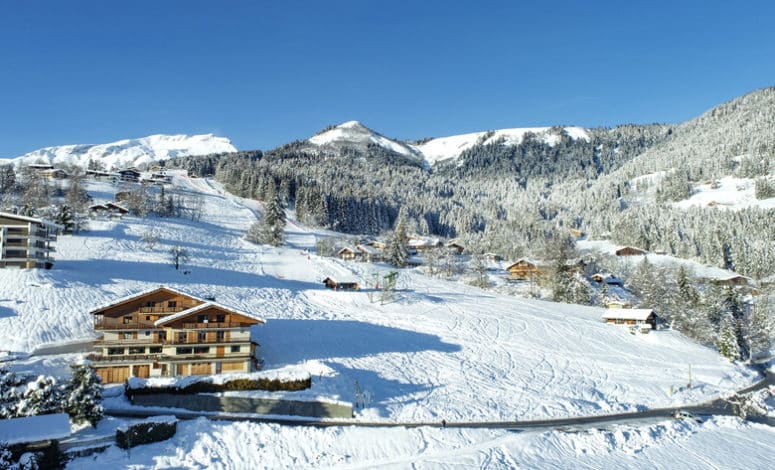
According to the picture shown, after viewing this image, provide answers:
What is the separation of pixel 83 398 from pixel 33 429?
13.9ft

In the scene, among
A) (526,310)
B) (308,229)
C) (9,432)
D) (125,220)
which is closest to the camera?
(9,432)

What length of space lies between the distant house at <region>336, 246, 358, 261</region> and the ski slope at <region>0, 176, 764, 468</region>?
17785mm

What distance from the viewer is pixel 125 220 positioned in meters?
92.8

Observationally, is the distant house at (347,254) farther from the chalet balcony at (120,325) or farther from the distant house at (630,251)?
the distant house at (630,251)

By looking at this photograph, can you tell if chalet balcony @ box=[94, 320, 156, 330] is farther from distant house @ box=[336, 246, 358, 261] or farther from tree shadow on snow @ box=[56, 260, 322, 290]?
distant house @ box=[336, 246, 358, 261]

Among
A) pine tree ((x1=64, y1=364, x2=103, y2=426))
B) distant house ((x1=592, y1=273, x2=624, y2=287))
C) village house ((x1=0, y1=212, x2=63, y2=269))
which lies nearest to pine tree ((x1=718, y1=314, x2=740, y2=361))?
distant house ((x1=592, y1=273, x2=624, y2=287))

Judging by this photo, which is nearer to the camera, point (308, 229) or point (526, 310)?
point (526, 310)

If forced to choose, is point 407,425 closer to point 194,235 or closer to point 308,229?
point 194,235

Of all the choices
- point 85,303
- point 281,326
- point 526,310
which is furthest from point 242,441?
point 526,310

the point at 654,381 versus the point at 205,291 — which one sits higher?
the point at 205,291

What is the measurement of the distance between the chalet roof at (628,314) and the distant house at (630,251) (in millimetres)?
87767

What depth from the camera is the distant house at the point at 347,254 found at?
339 ft

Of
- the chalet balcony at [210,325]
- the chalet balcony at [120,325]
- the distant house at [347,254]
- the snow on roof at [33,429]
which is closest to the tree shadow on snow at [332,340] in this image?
the chalet balcony at [210,325]

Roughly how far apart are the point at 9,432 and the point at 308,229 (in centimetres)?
10612
